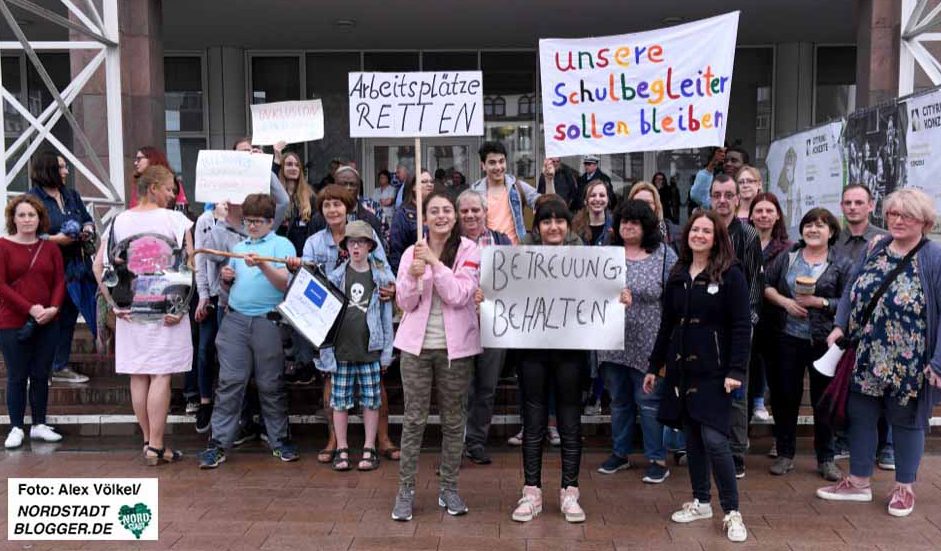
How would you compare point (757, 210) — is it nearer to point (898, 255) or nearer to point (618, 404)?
point (898, 255)

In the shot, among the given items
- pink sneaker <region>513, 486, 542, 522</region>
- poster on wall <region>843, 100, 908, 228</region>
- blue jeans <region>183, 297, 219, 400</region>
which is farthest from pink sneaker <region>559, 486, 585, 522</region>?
poster on wall <region>843, 100, 908, 228</region>

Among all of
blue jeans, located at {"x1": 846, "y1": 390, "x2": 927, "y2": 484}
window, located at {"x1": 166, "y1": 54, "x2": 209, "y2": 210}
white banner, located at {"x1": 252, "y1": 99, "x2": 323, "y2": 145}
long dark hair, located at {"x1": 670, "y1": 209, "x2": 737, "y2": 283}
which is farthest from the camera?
window, located at {"x1": 166, "y1": 54, "x2": 209, "y2": 210}

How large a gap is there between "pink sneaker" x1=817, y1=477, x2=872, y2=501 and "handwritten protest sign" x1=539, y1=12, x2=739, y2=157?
8.28 feet

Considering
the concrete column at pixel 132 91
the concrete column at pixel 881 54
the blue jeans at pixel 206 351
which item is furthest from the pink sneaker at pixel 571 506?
the concrete column at pixel 881 54

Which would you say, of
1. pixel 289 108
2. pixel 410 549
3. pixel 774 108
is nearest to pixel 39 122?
pixel 289 108

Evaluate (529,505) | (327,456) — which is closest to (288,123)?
(327,456)

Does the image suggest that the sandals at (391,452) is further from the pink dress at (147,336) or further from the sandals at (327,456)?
the pink dress at (147,336)

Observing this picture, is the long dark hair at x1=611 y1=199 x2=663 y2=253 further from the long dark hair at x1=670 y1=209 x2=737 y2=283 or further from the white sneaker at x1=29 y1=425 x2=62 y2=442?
the white sneaker at x1=29 y1=425 x2=62 y2=442

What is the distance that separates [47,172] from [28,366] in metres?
1.63

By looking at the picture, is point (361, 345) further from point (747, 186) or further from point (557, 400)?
point (747, 186)

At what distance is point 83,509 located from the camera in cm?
425

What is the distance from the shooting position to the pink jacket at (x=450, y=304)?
15.0 ft

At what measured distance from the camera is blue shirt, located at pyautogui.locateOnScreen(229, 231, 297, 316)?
5711 millimetres

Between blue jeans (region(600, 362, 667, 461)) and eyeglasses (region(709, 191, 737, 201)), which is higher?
eyeglasses (region(709, 191, 737, 201))
